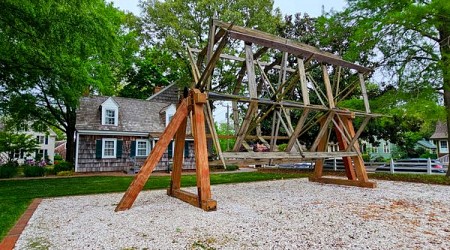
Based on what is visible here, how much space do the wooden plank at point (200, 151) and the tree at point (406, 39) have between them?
6714 millimetres

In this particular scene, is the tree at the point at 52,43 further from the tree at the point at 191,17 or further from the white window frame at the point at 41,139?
the white window frame at the point at 41,139

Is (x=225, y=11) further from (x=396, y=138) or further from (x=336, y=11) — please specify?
(x=396, y=138)

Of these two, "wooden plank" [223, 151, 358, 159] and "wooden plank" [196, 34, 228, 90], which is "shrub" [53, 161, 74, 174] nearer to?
"wooden plank" [196, 34, 228, 90]

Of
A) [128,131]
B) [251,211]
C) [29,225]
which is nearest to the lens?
[29,225]

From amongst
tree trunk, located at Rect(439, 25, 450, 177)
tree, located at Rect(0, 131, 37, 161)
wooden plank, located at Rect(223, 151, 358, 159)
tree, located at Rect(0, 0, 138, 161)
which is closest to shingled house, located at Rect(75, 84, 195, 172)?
tree, located at Rect(0, 0, 138, 161)

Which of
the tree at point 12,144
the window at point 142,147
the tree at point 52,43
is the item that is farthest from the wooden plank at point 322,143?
the tree at point 12,144

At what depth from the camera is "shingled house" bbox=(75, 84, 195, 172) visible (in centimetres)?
1605

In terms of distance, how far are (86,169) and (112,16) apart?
9655 millimetres

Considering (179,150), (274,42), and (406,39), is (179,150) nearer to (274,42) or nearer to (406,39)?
(274,42)

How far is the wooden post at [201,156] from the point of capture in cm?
537

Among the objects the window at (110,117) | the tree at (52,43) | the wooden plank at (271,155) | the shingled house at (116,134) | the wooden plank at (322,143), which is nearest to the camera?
the wooden plank at (271,155)

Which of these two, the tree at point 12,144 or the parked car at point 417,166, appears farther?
the tree at point 12,144

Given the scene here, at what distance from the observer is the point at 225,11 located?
796 inches

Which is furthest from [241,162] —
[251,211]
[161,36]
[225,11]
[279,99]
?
[161,36]
